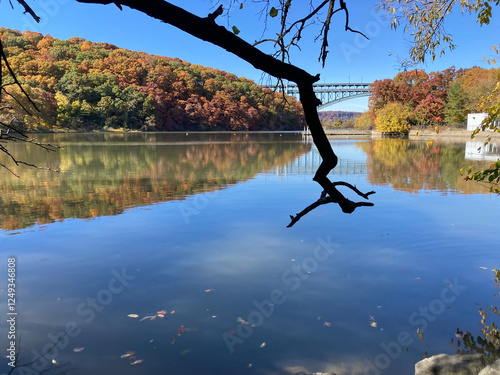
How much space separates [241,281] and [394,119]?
46313 mm

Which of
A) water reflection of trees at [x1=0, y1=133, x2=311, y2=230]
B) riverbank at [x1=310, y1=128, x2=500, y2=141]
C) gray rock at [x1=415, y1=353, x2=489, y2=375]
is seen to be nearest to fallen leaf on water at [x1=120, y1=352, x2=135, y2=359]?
Result: gray rock at [x1=415, y1=353, x2=489, y2=375]

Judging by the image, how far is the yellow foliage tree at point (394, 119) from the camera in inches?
1834

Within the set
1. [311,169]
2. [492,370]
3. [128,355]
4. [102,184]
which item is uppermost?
[311,169]

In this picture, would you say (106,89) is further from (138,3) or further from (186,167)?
(138,3)

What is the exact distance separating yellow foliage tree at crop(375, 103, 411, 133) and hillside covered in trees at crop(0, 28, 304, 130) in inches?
516

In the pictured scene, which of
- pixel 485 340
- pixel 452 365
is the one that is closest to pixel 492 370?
pixel 452 365

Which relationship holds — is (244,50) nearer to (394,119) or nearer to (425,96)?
(394,119)

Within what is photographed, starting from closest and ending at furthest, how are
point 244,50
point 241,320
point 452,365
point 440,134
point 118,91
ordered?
point 244,50, point 452,365, point 241,320, point 440,134, point 118,91

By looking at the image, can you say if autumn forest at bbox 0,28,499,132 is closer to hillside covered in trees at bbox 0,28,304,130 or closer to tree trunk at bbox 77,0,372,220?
hillside covered in trees at bbox 0,28,304,130

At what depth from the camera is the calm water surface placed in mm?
3113

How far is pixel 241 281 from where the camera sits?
4395 millimetres

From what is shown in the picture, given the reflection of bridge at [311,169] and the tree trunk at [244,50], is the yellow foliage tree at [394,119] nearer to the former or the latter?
the reflection of bridge at [311,169]

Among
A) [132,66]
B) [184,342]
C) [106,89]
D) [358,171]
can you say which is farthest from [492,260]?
[132,66]

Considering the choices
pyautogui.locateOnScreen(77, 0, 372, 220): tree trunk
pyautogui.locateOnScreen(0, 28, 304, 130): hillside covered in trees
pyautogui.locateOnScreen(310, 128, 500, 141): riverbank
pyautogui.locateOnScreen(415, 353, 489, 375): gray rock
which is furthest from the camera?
pyautogui.locateOnScreen(0, 28, 304, 130): hillside covered in trees
